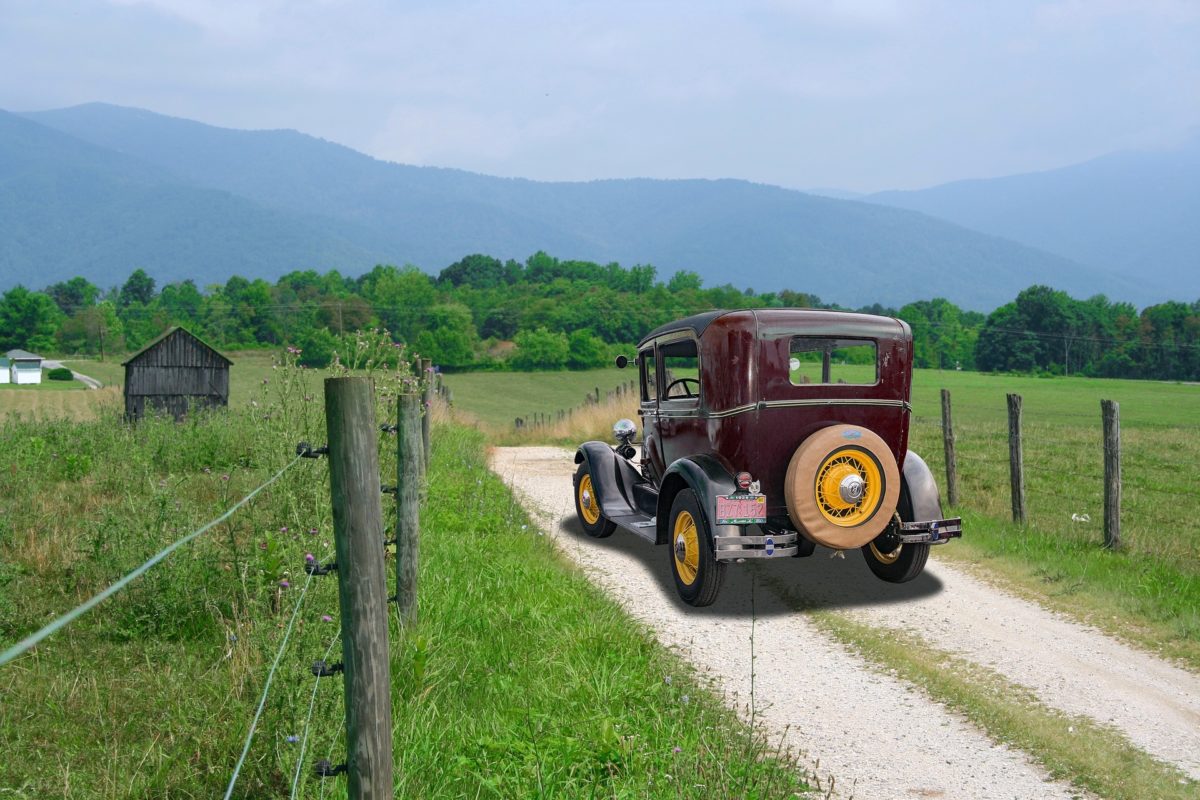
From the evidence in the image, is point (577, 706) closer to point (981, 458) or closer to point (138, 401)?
point (981, 458)

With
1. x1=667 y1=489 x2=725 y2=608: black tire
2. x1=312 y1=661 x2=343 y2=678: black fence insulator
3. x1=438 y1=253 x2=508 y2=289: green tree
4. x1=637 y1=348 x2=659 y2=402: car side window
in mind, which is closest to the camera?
x1=312 y1=661 x2=343 y2=678: black fence insulator

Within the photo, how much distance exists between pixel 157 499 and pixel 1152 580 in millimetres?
8291

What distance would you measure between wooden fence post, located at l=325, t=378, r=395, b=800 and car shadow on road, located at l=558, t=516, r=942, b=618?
4.46m

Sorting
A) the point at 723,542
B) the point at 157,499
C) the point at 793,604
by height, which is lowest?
the point at 793,604

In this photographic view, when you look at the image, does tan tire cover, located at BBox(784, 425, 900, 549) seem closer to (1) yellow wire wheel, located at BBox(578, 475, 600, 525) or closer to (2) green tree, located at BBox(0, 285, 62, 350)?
(1) yellow wire wheel, located at BBox(578, 475, 600, 525)

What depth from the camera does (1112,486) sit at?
898cm

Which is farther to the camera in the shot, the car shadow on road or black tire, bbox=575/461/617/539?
black tire, bbox=575/461/617/539

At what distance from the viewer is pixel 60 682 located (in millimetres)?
4797

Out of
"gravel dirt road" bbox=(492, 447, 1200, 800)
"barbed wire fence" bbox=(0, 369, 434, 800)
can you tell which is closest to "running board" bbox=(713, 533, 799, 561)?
"gravel dirt road" bbox=(492, 447, 1200, 800)

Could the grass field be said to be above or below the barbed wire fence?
below

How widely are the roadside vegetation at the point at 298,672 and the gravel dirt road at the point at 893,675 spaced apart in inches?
19.1

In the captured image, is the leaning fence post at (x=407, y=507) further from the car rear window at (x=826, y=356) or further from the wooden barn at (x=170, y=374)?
the wooden barn at (x=170, y=374)

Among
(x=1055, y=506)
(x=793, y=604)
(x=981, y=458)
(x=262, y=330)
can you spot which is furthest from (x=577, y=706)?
(x=262, y=330)

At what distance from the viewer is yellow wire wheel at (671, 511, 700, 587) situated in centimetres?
741
